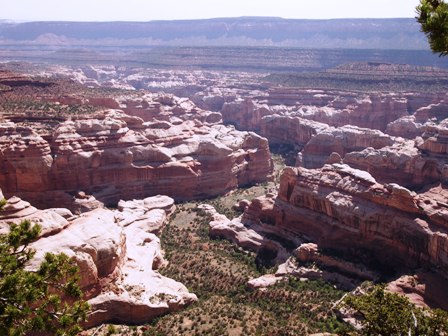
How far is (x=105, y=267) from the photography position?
3503 cm

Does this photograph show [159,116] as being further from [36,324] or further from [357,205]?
[36,324]

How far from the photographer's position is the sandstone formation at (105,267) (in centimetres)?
3256

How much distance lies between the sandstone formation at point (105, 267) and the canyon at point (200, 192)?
107 mm

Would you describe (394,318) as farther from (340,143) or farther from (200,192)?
(340,143)

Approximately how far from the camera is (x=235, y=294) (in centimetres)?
3981

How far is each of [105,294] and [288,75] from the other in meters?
130

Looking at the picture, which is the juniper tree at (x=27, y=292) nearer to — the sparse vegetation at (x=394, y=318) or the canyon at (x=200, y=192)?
the canyon at (x=200, y=192)

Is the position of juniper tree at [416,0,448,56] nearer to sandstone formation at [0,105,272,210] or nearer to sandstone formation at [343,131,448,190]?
sandstone formation at [343,131,448,190]

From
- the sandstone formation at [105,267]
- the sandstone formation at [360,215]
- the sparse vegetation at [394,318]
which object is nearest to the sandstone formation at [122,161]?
the sandstone formation at [360,215]

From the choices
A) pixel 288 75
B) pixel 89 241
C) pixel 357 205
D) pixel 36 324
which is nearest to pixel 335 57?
pixel 288 75

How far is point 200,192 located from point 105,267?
31990 mm

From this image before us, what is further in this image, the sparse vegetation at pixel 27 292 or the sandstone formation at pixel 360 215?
the sandstone formation at pixel 360 215

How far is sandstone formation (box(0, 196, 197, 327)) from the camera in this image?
32.6 m

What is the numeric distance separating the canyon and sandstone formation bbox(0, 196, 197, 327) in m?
0.11
